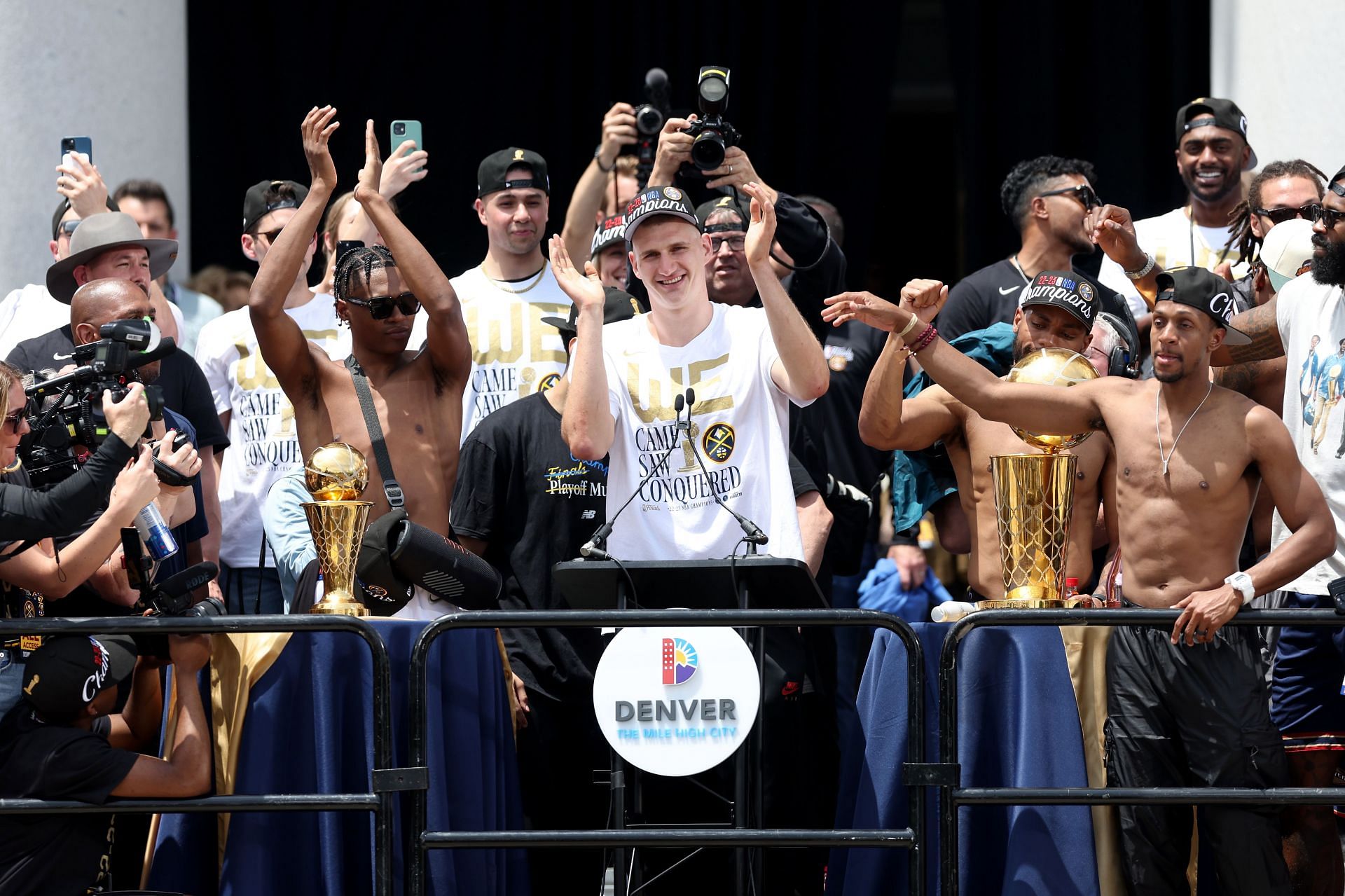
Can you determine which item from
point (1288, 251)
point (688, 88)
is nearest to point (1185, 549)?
point (1288, 251)

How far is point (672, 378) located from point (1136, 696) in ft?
5.25

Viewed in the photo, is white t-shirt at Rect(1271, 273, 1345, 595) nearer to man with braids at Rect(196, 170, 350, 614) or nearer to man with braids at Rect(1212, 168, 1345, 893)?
man with braids at Rect(1212, 168, 1345, 893)

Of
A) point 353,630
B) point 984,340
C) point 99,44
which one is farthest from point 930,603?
point 99,44

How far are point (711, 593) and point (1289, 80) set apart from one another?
15.1ft

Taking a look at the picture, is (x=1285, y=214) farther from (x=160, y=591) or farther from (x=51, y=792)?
(x=51, y=792)

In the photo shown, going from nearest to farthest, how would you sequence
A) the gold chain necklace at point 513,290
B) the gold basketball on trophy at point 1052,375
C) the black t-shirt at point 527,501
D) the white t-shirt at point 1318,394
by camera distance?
the gold basketball on trophy at point 1052,375
the white t-shirt at point 1318,394
the black t-shirt at point 527,501
the gold chain necklace at point 513,290

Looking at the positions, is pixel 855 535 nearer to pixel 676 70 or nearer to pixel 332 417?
pixel 332 417

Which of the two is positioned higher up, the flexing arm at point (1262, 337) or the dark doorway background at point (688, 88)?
the dark doorway background at point (688, 88)

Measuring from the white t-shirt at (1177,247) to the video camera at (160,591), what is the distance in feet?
11.9

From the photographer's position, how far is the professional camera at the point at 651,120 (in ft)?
21.3

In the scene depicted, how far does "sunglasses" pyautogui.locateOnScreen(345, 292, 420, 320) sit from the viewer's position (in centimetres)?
541

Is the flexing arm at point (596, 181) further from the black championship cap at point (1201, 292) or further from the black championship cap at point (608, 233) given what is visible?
the black championship cap at point (1201, 292)

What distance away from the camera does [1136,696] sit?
466 cm

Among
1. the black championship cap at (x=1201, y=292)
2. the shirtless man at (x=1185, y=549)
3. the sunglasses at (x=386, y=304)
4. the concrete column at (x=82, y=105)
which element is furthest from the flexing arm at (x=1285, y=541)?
the concrete column at (x=82, y=105)
